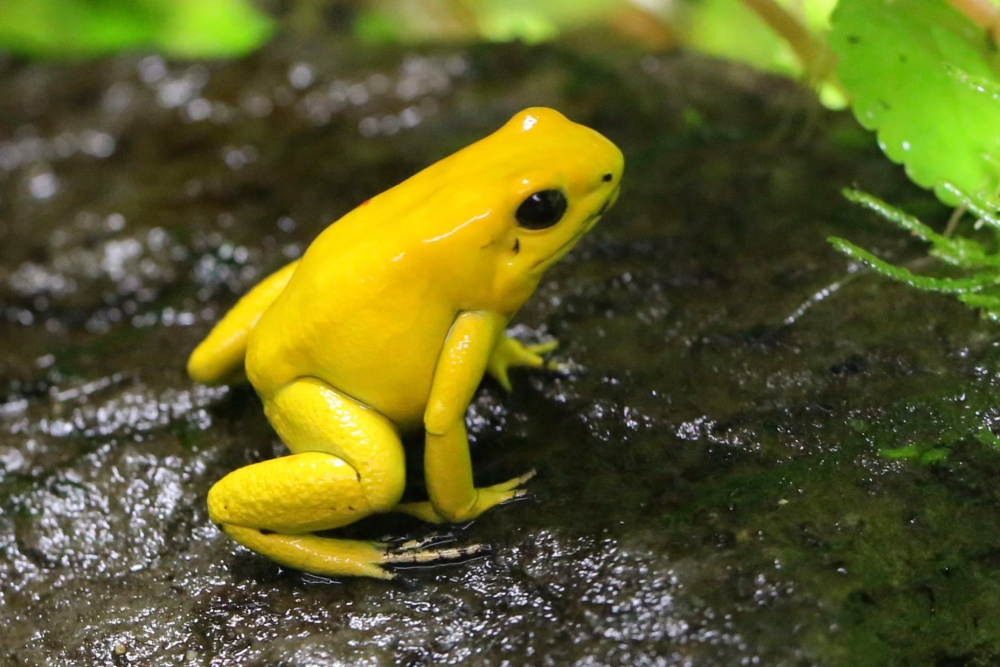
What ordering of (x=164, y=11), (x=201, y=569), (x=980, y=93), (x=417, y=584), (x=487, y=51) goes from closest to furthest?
(x=417, y=584) < (x=201, y=569) < (x=980, y=93) < (x=487, y=51) < (x=164, y=11)

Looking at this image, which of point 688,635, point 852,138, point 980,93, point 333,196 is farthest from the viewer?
point 333,196

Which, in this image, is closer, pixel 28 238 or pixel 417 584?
pixel 417 584

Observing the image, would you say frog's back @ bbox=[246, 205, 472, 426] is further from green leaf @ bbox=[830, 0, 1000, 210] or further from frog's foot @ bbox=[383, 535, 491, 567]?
green leaf @ bbox=[830, 0, 1000, 210]

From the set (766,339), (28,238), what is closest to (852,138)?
(766,339)

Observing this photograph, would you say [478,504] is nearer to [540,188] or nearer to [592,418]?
[592,418]

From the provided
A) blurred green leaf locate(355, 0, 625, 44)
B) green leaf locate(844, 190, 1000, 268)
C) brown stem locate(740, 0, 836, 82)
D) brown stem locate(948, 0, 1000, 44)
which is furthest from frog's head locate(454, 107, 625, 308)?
blurred green leaf locate(355, 0, 625, 44)

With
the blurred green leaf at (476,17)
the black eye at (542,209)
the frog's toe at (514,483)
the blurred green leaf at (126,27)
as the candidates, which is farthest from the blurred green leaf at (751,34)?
the blurred green leaf at (126,27)

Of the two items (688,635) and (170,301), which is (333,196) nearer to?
(170,301)
